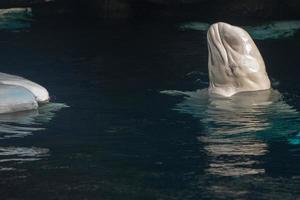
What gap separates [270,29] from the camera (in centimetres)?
1909

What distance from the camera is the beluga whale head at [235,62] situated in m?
11.6

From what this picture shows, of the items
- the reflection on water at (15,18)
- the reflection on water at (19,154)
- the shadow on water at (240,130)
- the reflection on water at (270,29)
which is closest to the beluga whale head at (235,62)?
the shadow on water at (240,130)

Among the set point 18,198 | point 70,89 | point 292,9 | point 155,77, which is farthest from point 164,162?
point 292,9

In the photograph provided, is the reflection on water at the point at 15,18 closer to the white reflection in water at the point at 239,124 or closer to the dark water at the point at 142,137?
the dark water at the point at 142,137

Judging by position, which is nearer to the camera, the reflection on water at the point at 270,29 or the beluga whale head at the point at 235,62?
the beluga whale head at the point at 235,62

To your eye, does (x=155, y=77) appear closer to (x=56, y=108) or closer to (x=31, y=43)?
(x=56, y=108)

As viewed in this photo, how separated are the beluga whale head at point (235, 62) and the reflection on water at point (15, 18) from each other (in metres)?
10.2

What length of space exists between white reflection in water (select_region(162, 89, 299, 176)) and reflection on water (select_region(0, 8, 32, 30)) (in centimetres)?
1052

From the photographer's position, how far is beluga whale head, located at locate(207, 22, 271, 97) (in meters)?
11.6

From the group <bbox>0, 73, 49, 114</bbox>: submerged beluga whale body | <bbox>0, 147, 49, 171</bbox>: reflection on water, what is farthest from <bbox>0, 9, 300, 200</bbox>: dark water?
<bbox>0, 73, 49, 114</bbox>: submerged beluga whale body

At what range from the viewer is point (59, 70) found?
45.3 feet

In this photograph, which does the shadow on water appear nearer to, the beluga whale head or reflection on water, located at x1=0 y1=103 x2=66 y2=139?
the beluga whale head

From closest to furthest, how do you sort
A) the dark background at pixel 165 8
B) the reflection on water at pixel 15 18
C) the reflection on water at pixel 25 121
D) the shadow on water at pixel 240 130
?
1. the shadow on water at pixel 240 130
2. the reflection on water at pixel 25 121
3. the dark background at pixel 165 8
4. the reflection on water at pixel 15 18

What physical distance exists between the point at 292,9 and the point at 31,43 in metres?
7.14
